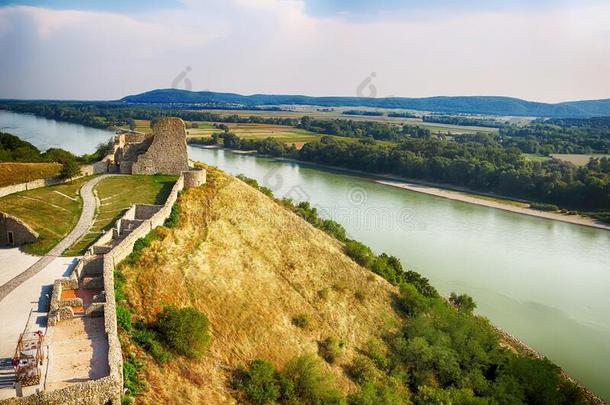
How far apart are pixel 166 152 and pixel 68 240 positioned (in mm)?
9294

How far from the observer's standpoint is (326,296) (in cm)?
2081

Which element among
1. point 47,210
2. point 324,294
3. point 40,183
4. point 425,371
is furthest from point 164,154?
point 425,371

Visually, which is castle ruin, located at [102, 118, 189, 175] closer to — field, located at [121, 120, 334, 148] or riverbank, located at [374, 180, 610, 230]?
riverbank, located at [374, 180, 610, 230]

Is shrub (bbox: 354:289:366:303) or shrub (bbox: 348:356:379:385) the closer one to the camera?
shrub (bbox: 348:356:379:385)

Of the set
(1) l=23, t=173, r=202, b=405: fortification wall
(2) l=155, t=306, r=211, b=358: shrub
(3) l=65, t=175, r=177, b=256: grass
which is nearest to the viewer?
(1) l=23, t=173, r=202, b=405: fortification wall

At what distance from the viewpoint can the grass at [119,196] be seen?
16.8 meters

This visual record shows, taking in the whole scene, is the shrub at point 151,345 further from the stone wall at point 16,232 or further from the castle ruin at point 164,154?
the castle ruin at point 164,154

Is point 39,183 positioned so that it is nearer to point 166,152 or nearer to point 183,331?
point 166,152

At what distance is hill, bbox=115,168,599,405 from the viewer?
44.4 ft

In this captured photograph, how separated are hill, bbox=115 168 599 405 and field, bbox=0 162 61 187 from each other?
9851 millimetres

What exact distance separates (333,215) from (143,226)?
26351 mm

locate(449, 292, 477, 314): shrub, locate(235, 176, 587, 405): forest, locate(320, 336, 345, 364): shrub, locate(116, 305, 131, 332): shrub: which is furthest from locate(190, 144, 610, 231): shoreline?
locate(116, 305, 131, 332): shrub

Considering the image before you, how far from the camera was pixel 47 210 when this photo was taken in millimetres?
18797

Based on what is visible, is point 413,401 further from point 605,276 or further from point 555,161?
point 555,161
